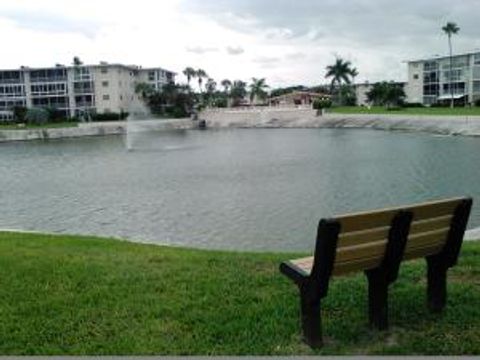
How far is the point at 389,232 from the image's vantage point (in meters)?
5.44

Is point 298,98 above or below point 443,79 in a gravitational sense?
below

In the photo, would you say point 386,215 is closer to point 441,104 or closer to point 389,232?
point 389,232

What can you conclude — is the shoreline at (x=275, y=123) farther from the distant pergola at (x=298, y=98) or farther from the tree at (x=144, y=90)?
the distant pergola at (x=298, y=98)

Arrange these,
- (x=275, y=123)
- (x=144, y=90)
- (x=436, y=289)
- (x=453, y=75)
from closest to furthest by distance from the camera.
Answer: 1. (x=436, y=289)
2. (x=453, y=75)
3. (x=275, y=123)
4. (x=144, y=90)

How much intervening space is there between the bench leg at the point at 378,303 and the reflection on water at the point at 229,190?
10644 millimetres

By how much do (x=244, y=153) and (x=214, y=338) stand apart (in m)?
54.4

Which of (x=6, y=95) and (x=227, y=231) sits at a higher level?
(x=6, y=95)

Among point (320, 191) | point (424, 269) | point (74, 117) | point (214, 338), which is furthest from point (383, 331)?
point (74, 117)

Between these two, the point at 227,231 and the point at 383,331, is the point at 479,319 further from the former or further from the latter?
the point at 227,231

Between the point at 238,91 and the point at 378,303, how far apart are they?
513ft

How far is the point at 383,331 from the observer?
5652 millimetres

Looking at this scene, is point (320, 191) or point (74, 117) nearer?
point (320, 191)

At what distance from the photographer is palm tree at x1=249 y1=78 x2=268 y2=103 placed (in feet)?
513

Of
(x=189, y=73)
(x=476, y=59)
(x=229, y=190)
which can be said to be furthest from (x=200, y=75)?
(x=229, y=190)
